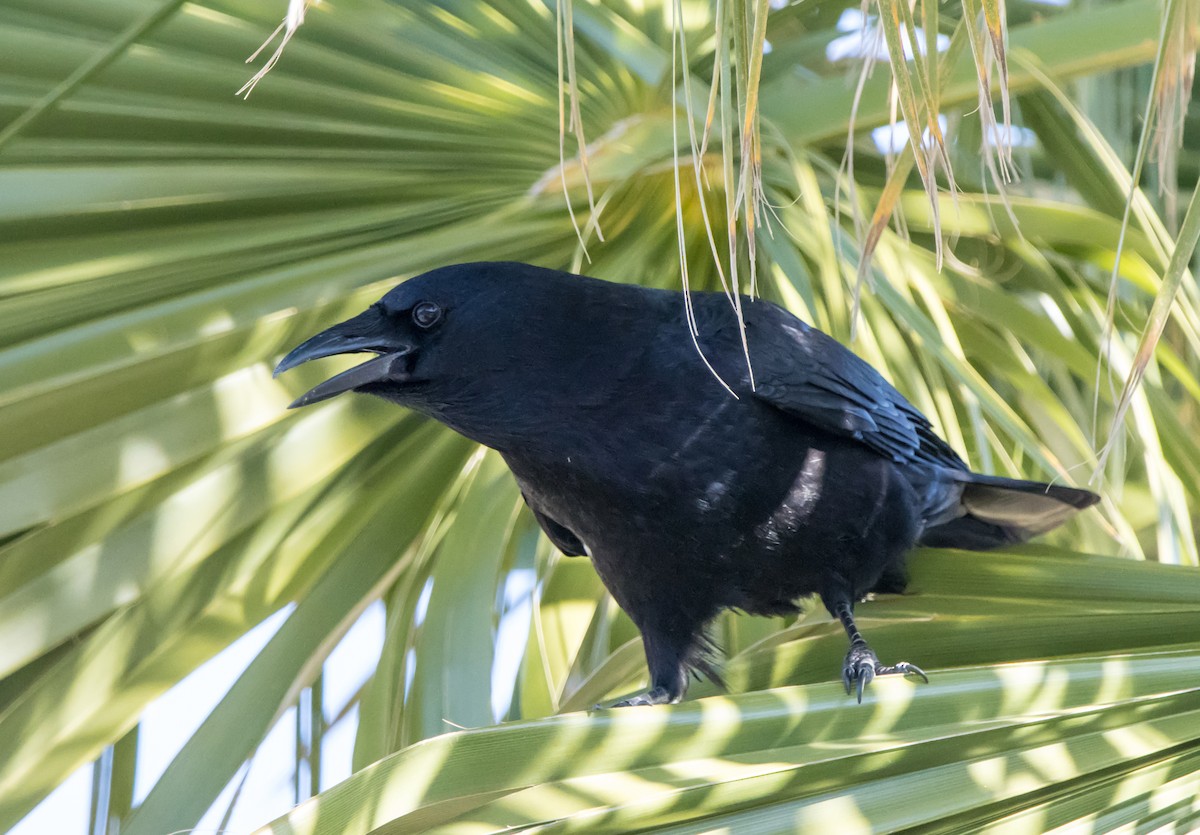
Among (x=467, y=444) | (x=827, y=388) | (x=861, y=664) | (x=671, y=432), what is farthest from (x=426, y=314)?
(x=861, y=664)

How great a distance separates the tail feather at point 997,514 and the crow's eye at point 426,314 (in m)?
0.84

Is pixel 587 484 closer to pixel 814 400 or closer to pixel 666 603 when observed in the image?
pixel 666 603

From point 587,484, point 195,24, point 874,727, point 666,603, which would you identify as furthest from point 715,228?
point 874,727

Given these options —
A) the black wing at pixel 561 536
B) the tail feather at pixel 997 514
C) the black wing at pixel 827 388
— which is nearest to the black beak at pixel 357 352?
the black wing at pixel 561 536

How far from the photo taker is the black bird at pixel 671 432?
1703mm

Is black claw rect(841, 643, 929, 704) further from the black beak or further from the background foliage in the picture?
the black beak

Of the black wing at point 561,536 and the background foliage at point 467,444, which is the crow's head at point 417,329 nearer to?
the background foliage at point 467,444

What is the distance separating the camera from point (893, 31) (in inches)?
29.2

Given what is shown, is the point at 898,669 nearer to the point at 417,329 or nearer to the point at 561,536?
the point at 561,536

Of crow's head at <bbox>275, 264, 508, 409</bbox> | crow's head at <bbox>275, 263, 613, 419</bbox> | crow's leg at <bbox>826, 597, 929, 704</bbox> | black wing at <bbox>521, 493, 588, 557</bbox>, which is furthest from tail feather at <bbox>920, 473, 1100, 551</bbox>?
crow's head at <bbox>275, 264, 508, 409</bbox>

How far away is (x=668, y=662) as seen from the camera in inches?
72.7

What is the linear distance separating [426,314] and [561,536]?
1.48 feet

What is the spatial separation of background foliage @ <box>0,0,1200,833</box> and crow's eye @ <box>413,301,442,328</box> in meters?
0.09

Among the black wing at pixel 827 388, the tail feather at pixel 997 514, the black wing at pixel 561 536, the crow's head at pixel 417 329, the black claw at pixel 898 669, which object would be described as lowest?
the black claw at pixel 898 669
